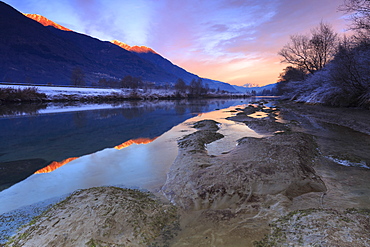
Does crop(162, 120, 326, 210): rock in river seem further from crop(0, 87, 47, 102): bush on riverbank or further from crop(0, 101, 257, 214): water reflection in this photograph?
crop(0, 87, 47, 102): bush on riverbank

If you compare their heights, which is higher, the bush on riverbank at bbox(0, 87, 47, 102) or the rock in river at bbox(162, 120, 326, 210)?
the bush on riverbank at bbox(0, 87, 47, 102)

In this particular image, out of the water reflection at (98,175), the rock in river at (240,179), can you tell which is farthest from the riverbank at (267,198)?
the water reflection at (98,175)

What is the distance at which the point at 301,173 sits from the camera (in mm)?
4348

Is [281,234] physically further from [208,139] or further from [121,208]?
[208,139]

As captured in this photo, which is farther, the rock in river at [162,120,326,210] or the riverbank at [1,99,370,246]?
the rock in river at [162,120,326,210]

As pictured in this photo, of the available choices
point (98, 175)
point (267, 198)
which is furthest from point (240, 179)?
point (98, 175)

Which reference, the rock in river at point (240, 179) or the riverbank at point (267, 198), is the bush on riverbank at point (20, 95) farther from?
the rock in river at point (240, 179)

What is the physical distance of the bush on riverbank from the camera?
3688 centimetres

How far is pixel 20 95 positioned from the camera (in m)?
39.7

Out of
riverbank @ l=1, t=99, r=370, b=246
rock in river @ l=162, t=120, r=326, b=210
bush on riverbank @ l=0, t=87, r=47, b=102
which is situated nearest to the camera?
riverbank @ l=1, t=99, r=370, b=246

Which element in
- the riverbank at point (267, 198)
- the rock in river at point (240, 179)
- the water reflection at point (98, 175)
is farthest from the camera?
the water reflection at point (98, 175)

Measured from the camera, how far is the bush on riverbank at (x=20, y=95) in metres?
36.9

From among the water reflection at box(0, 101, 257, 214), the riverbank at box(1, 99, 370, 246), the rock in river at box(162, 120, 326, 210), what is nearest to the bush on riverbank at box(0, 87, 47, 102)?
the water reflection at box(0, 101, 257, 214)

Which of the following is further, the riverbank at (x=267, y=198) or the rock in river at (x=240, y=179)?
the rock in river at (x=240, y=179)
